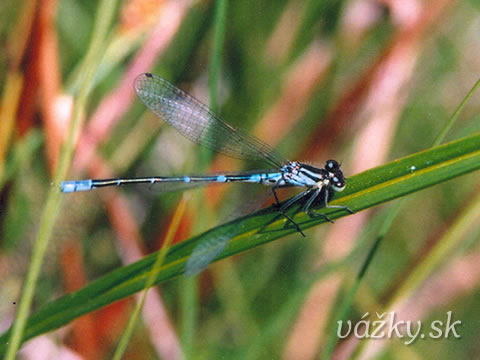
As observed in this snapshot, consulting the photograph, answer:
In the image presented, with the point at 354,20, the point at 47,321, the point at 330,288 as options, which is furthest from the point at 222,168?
the point at 47,321

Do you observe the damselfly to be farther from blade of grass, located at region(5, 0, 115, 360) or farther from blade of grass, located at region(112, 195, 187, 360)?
blade of grass, located at region(5, 0, 115, 360)

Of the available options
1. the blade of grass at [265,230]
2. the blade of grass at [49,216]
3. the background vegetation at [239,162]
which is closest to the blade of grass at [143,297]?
the blade of grass at [265,230]

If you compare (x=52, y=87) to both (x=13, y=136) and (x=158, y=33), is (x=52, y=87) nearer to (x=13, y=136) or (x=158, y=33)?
(x=13, y=136)

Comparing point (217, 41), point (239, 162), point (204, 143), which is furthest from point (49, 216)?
point (239, 162)

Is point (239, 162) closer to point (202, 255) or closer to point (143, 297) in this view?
point (202, 255)

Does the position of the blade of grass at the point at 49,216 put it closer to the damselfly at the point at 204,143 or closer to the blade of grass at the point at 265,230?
the blade of grass at the point at 265,230

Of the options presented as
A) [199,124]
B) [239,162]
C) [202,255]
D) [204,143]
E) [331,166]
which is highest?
[239,162]
